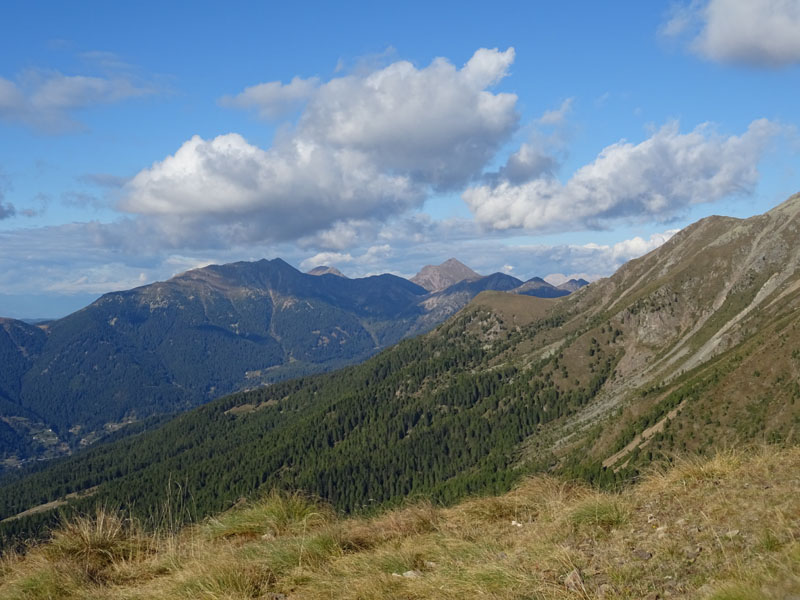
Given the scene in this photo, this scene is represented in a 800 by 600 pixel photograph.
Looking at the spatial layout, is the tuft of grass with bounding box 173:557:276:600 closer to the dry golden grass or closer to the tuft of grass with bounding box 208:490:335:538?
the dry golden grass

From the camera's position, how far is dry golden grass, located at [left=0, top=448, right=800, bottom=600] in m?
6.45

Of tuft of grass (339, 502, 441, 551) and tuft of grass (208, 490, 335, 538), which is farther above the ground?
tuft of grass (208, 490, 335, 538)

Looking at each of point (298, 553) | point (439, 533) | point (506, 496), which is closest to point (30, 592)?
point (298, 553)

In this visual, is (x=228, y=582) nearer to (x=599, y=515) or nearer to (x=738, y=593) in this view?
(x=599, y=515)

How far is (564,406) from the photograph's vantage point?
193625 mm

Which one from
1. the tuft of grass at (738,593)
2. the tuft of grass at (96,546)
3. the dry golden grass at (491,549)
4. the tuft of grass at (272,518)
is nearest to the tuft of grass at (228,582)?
the dry golden grass at (491,549)

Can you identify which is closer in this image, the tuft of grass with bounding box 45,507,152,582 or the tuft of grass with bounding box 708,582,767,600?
the tuft of grass with bounding box 708,582,767,600

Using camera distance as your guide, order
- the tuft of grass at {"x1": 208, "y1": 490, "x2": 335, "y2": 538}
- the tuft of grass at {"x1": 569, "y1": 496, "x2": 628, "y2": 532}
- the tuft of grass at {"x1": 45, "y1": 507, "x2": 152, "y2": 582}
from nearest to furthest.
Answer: the tuft of grass at {"x1": 569, "y1": 496, "x2": 628, "y2": 532} < the tuft of grass at {"x1": 45, "y1": 507, "x2": 152, "y2": 582} < the tuft of grass at {"x1": 208, "y1": 490, "x2": 335, "y2": 538}

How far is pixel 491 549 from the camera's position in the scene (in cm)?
837

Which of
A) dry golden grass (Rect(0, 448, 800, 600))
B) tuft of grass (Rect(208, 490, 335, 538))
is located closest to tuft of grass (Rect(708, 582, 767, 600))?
dry golden grass (Rect(0, 448, 800, 600))

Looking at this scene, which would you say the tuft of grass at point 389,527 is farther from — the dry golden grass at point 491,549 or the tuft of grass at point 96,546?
the tuft of grass at point 96,546

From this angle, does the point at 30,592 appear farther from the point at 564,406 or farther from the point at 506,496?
the point at 564,406

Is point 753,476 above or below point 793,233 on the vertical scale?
below

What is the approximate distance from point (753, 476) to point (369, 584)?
8387mm
